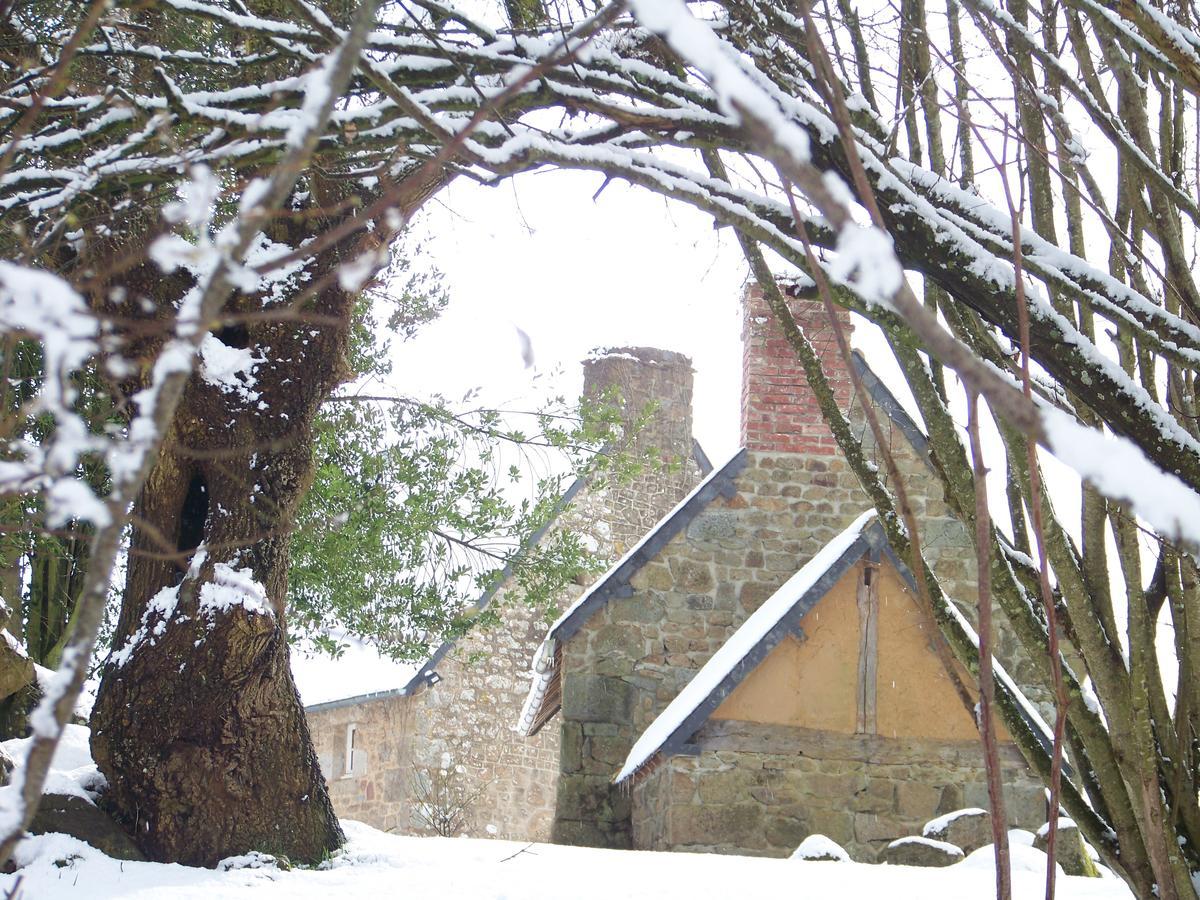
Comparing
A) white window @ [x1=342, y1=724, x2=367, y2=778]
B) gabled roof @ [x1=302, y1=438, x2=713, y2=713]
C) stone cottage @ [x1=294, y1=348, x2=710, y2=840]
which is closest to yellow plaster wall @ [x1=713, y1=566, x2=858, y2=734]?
gabled roof @ [x1=302, y1=438, x2=713, y2=713]

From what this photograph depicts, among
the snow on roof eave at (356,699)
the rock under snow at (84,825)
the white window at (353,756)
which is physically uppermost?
the snow on roof eave at (356,699)

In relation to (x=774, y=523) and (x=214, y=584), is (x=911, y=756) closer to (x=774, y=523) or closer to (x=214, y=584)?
(x=774, y=523)

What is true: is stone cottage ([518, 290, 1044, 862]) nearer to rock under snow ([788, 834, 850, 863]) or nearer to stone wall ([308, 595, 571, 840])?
rock under snow ([788, 834, 850, 863])

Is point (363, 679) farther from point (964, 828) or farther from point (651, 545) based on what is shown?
point (964, 828)

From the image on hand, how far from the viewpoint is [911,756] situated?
942 centimetres

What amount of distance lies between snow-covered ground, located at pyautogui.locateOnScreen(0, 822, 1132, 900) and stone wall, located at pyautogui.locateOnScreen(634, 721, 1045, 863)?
8.29ft

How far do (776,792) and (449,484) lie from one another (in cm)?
347

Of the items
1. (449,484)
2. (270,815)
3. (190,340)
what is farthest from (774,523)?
(190,340)

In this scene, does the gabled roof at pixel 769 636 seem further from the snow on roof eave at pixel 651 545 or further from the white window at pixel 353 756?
the white window at pixel 353 756

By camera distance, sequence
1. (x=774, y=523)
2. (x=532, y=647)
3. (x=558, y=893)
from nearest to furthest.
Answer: (x=558, y=893) → (x=774, y=523) → (x=532, y=647)

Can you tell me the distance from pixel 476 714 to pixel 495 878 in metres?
13.6

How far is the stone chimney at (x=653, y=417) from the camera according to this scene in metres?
18.7

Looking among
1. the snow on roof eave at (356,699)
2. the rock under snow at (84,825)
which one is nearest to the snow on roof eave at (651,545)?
the rock under snow at (84,825)

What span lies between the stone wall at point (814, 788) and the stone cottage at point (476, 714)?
8736 millimetres
